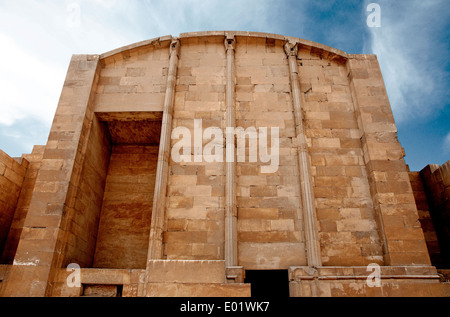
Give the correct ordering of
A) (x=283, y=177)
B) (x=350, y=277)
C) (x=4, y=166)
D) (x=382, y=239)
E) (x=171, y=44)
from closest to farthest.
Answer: (x=350, y=277) < (x=382, y=239) < (x=283, y=177) < (x=4, y=166) < (x=171, y=44)

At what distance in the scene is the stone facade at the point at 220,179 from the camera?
6.93 metres

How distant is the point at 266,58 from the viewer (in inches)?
383

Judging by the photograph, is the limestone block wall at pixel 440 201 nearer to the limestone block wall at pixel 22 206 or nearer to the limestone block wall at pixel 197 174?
the limestone block wall at pixel 197 174

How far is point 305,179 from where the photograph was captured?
7.79 meters

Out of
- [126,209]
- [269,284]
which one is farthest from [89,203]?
[269,284]

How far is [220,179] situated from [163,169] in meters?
1.48

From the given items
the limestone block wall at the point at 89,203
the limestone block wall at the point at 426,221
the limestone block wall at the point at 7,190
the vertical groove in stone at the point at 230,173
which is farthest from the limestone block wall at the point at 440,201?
the limestone block wall at the point at 7,190

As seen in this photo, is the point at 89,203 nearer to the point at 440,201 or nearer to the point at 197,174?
the point at 197,174

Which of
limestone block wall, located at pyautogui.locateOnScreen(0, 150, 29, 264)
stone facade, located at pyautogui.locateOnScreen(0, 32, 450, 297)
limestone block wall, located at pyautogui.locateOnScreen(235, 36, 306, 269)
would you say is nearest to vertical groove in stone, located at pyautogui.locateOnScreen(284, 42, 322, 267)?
stone facade, located at pyautogui.locateOnScreen(0, 32, 450, 297)

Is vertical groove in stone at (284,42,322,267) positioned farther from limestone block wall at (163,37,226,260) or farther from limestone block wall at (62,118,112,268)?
limestone block wall at (62,118,112,268)

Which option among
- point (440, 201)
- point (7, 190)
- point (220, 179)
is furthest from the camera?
point (440, 201)
